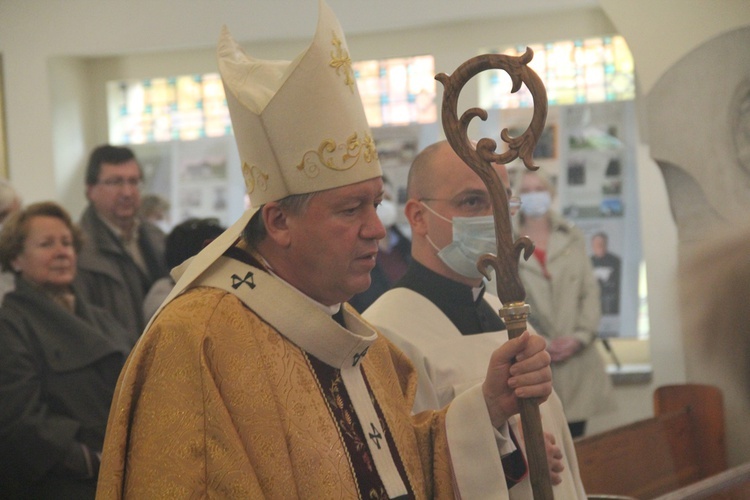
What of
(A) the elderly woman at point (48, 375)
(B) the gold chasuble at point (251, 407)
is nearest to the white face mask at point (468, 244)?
(B) the gold chasuble at point (251, 407)

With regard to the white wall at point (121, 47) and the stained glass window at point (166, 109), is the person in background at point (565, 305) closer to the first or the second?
the white wall at point (121, 47)

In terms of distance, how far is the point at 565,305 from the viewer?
6.44 meters

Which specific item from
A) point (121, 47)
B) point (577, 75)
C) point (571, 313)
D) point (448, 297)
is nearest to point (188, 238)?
point (448, 297)

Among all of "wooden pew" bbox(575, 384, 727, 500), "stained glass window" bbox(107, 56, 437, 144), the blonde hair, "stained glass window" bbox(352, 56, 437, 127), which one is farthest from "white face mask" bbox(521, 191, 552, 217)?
the blonde hair

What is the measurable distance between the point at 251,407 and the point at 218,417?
84 mm

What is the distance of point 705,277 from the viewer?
7188 millimetres

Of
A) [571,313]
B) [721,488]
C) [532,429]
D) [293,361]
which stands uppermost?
[293,361]

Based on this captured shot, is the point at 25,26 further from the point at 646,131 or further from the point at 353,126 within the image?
the point at 353,126

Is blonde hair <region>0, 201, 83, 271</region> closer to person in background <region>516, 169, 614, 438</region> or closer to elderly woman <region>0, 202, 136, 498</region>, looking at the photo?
elderly woman <region>0, 202, 136, 498</region>

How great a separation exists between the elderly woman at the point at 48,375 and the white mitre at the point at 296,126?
6.45ft

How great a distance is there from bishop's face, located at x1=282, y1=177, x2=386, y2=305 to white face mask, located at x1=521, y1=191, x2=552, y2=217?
14.8ft

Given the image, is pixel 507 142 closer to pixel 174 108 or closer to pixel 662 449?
pixel 662 449

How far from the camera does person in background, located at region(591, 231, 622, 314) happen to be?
26.7ft

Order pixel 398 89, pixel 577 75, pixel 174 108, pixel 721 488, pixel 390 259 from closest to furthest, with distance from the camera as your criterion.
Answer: pixel 721 488
pixel 390 259
pixel 577 75
pixel 398 89
pixel 174 108
